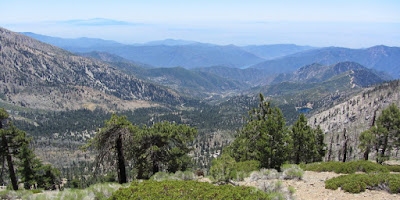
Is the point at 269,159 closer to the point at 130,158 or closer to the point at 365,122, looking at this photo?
the point at 130,158

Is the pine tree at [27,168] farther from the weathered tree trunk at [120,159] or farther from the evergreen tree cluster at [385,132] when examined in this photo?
the evergreen tree cluster at [385,132]

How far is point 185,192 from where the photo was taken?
12188mm

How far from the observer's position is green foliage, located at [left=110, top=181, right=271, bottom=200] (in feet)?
38.1

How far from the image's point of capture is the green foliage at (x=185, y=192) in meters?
11.6

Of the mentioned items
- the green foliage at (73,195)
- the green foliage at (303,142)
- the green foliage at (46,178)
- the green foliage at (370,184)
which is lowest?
the green foliage at (46,178)

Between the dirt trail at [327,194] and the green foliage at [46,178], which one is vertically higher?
the dirt trail at [327,194]

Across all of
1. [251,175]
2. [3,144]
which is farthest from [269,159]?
[3,144]

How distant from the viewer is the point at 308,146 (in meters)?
37.2

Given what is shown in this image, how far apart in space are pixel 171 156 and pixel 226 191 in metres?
14.7

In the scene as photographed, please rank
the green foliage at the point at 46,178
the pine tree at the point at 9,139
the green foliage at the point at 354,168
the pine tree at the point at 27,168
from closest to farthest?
the green foliage at the point at 354,168, the pine tree at the point at 9,139, the pine tree at the point at 27,168, the green foliage at the point at 46,178

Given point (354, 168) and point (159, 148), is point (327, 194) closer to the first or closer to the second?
point (354, 168)

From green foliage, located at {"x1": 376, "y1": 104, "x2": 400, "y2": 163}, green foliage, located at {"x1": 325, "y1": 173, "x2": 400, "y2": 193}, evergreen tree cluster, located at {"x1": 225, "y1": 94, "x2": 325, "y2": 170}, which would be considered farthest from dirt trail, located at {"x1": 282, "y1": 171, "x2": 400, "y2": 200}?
green foliage, located at {"x1": 376, "y1": 104, "x2": 400, "y2": 163}

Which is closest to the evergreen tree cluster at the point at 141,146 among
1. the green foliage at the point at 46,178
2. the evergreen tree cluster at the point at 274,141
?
the evergreen tree cluster at the point at 274,141

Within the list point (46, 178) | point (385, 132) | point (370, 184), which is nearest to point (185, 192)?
point (370, 184)
